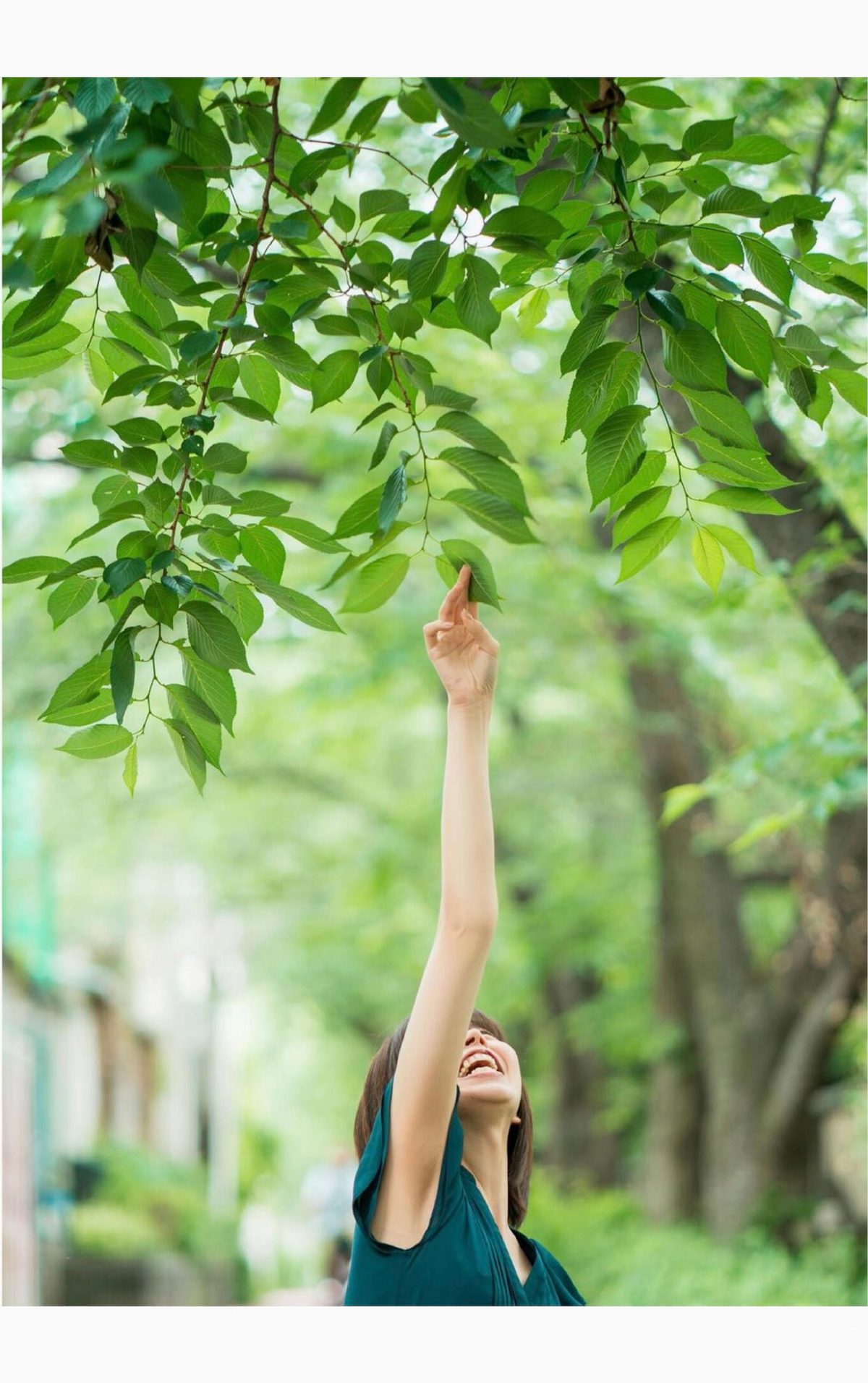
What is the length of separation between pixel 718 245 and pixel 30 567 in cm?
83

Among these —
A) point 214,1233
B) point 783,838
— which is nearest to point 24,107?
point 783,838

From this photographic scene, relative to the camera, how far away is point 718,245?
140cm

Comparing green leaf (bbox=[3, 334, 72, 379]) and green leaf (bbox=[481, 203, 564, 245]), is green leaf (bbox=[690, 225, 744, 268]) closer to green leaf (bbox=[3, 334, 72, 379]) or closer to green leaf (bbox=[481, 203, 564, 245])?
green leaf (bbox=[481, 203, 564, 245])

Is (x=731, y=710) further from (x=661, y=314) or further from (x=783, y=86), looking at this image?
(x=661, y=314)

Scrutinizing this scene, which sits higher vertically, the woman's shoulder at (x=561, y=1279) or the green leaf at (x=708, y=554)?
the green leaf at (x=708, y=554)

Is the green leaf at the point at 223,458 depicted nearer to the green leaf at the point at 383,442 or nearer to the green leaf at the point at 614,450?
the green leaf at the point at 383,442

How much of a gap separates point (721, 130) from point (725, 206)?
79mm

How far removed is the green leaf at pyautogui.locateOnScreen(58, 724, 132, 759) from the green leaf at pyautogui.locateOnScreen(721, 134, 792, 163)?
0.93m

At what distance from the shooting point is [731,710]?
796cm

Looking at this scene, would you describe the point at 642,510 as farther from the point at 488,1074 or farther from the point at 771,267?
the point at 488,1074

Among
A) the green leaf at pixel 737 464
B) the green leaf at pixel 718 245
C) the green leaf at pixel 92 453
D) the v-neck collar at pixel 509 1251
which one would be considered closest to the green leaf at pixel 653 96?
the green leaf at pixel 718 245

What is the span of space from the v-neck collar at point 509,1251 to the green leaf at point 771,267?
3.75 feet

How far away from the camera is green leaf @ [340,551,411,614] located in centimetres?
154

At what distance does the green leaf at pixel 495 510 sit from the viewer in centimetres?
144
